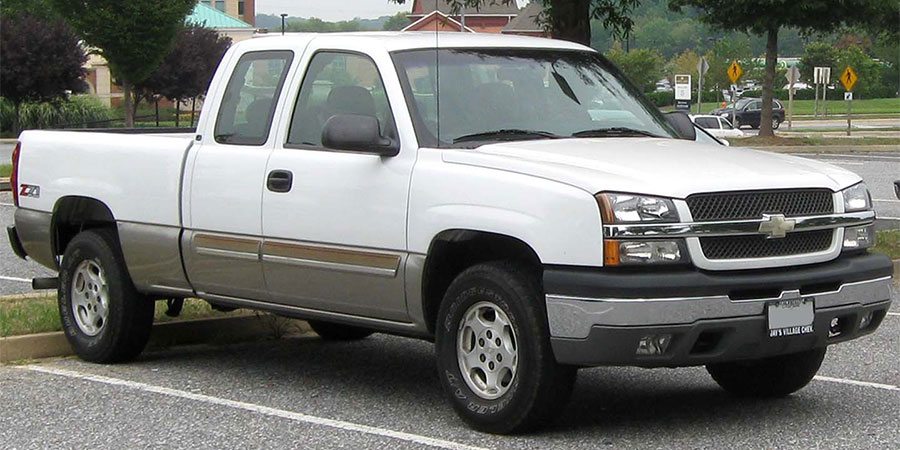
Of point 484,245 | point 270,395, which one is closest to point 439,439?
point 484,245

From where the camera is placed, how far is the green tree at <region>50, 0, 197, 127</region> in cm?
3559

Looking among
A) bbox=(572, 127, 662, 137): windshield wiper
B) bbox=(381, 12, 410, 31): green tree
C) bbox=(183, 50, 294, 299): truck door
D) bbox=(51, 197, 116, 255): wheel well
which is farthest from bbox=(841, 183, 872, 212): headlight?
bbox=(51, 197, 116, 255): wheel well

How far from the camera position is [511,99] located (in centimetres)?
740

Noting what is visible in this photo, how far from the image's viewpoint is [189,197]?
8.13 meters

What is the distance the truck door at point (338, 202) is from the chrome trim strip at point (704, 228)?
1310 mm

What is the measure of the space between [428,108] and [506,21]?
32.6 ft

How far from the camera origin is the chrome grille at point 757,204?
618 cm

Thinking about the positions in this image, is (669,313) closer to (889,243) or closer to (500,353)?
(500,353)

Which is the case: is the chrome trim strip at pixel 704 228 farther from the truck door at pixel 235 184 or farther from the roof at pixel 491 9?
the roof at pixel 491 9

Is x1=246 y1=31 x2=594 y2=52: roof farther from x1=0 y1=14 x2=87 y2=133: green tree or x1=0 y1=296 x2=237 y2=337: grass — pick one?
x1=0 y1=14 x2=87 y2=133: green tree

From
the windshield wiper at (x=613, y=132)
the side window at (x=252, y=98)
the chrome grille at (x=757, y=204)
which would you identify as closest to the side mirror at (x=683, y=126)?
the windshield wiper at (x=613, y=132)

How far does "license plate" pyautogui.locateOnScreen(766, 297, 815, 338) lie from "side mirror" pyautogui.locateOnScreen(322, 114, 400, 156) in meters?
1.97

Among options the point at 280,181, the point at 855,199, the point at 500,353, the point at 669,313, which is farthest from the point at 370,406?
the point at 855,199

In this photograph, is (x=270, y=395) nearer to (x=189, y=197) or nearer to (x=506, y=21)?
(x=189, y=197)
